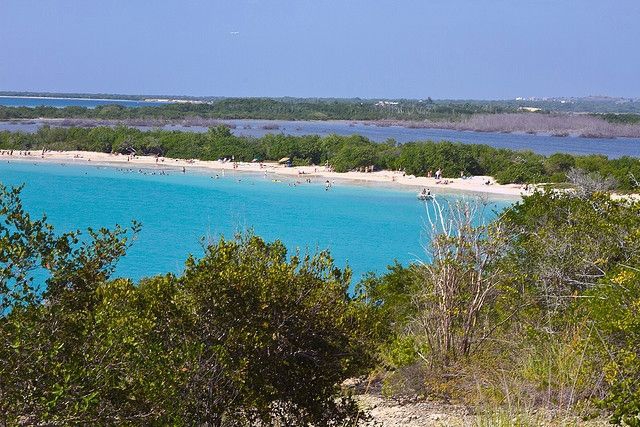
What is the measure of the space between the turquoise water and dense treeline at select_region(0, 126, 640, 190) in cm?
664

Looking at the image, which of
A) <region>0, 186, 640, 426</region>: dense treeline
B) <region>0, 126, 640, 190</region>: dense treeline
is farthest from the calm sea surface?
<region>0, 186, 640, 426</region>: dense treeline

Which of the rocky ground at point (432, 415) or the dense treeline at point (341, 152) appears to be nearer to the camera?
the rocky ground at point (432, 415)

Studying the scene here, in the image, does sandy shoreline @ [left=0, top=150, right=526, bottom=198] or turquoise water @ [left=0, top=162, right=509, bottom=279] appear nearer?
turquoise water @ [left=0, top=162, right=509, bottom=279]

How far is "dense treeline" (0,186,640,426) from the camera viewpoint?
3934 mm

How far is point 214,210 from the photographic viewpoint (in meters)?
37.9

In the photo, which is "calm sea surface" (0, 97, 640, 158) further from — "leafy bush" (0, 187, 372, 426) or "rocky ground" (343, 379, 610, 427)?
"leafy bush" (0, 187, 372, 426)

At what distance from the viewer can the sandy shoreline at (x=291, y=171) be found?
149 feet

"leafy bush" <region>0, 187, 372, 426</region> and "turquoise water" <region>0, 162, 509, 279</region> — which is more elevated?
"leafy bush" <region>0, 187, 372, 426</region>

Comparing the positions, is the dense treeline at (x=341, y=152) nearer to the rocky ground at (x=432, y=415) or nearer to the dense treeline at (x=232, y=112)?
the dense treeline at (x=232, y=112)

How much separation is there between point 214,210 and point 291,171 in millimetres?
15353

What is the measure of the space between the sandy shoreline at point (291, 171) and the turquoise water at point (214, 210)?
2342 millimetres

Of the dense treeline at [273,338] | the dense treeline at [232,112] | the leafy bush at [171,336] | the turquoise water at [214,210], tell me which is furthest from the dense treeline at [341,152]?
the leafy bush at [171,336]

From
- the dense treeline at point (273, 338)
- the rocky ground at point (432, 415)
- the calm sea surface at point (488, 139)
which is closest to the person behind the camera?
the dense treeline at point (273, 338)

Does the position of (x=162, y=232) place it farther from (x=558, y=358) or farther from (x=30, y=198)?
(x=558, y=358)
